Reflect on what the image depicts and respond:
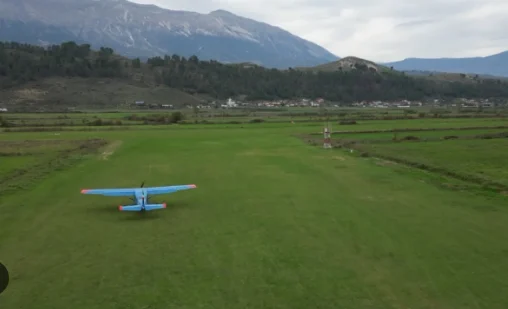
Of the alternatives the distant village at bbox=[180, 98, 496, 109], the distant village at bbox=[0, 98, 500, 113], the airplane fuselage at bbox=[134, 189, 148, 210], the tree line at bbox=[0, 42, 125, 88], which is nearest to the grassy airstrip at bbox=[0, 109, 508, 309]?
the airplane fuselage at bbox=[134, 189, 148, 210]

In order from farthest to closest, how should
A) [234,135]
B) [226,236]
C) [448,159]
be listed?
[234,135] → [448,159] → [226,236]

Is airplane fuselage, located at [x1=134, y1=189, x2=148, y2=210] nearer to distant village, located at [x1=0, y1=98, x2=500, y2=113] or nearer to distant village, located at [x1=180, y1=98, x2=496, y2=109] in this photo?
distant village, located at [x1=0, y1=98, x2=500, y2=113]

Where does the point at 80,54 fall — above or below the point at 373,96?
above

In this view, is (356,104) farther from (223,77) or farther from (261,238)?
(261,238)

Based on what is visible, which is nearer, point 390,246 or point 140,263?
point 140,263

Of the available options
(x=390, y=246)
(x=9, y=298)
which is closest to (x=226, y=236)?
(x=390, y=246)

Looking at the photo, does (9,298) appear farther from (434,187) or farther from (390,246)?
(434,187)

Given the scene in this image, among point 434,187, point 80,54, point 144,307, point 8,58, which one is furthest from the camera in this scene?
point 80,54
